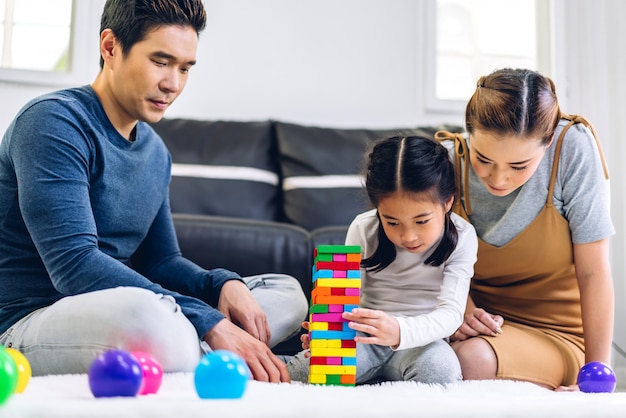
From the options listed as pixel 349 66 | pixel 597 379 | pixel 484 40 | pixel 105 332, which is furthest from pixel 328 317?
pixel 484 40

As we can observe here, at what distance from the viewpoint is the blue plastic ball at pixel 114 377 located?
36.1 inches

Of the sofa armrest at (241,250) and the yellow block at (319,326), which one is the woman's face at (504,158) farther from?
the sofa armrest at (241,250)

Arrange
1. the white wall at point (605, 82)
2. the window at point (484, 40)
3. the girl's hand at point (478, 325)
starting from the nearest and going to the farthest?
1. the girl's hand at point (478, 325)
2. the white wall at point (605, 82)
3. the window at point (484, 40)

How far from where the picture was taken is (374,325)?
1219 millimetres

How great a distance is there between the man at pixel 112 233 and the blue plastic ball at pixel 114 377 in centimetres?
20

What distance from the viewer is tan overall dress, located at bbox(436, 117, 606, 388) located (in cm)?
144

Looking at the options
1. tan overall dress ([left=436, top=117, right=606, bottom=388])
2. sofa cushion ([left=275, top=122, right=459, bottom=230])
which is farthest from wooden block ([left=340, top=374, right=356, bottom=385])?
sofa cushion ([left=275, top=122, right=459, bottom=230])

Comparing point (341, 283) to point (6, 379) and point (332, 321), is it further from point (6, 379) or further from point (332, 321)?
point (6, 379)

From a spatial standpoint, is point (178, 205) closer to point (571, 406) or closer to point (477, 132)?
point (477, 132)

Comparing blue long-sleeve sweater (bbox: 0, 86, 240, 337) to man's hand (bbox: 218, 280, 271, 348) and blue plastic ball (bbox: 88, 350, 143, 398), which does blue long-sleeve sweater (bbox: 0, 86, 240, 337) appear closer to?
man's hand (bbox: 218, 280, 271, 348)

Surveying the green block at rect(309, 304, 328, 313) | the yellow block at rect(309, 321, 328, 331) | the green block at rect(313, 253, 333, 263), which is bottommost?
the yellow block at rect(309, 321, 328, 331)

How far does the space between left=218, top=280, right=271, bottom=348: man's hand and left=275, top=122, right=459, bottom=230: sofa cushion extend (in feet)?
2.34

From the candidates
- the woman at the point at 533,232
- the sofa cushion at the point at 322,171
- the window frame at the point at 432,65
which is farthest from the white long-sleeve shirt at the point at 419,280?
the window frame at the point at 432,65

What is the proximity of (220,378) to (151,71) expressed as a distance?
0.67 m
